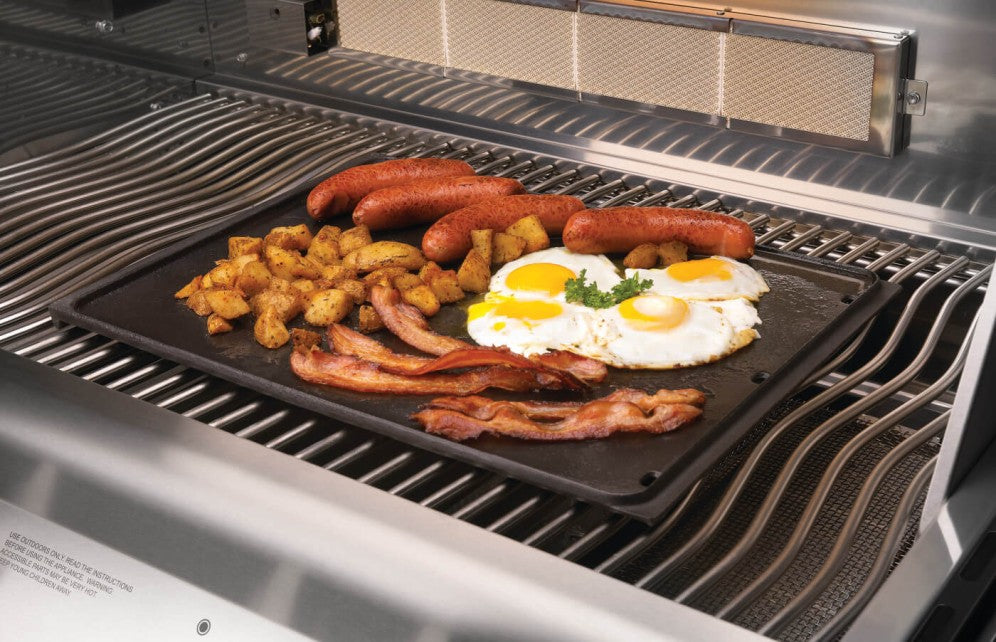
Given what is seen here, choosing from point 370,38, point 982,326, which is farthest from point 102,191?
point 982,326

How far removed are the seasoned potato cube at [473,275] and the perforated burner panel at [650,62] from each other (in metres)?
0.56

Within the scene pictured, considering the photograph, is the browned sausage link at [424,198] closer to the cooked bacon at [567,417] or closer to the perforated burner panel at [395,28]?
the perforated burner panel at [395,28]

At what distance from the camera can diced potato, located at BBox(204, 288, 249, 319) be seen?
1.93 m

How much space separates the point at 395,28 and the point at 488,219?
0.70m

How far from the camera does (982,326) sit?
1.27m

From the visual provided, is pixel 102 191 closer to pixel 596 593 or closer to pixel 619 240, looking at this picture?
pixel 619 240

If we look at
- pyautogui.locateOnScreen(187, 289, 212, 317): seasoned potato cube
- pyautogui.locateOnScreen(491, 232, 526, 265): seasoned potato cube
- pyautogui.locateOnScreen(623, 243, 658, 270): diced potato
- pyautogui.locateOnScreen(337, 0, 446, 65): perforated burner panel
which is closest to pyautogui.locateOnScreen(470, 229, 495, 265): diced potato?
pyautogui.locateOnScreen(491, 232, 526, 265): seasoned potato cube

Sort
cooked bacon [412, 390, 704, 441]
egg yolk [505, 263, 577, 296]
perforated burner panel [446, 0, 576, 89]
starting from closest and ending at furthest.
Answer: cooked bacon [412, 390, 704, 441] → egg yolk [505, 263, 577, 296] → perforated burner panel [446, 0, 576, 89]

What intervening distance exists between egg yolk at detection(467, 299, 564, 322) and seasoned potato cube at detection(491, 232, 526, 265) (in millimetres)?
160

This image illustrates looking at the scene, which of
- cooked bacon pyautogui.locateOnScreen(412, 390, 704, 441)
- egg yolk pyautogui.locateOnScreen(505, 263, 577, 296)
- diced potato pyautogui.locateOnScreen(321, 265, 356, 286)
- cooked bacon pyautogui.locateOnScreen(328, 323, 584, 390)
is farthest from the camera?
diced potato pyautogui.locateOnScreen(321, 265, 356, 286)

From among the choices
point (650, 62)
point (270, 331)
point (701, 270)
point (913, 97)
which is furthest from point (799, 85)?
point (270, 331)

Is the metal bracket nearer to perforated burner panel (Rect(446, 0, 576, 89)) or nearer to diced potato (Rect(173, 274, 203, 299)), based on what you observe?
perforated burner panel (Rect(446, 0, 576, 89))

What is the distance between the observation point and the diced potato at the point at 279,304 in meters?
1.94

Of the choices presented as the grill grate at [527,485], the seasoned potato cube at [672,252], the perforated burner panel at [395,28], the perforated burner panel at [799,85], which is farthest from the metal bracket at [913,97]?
the perforated burner panel at [395,28]
